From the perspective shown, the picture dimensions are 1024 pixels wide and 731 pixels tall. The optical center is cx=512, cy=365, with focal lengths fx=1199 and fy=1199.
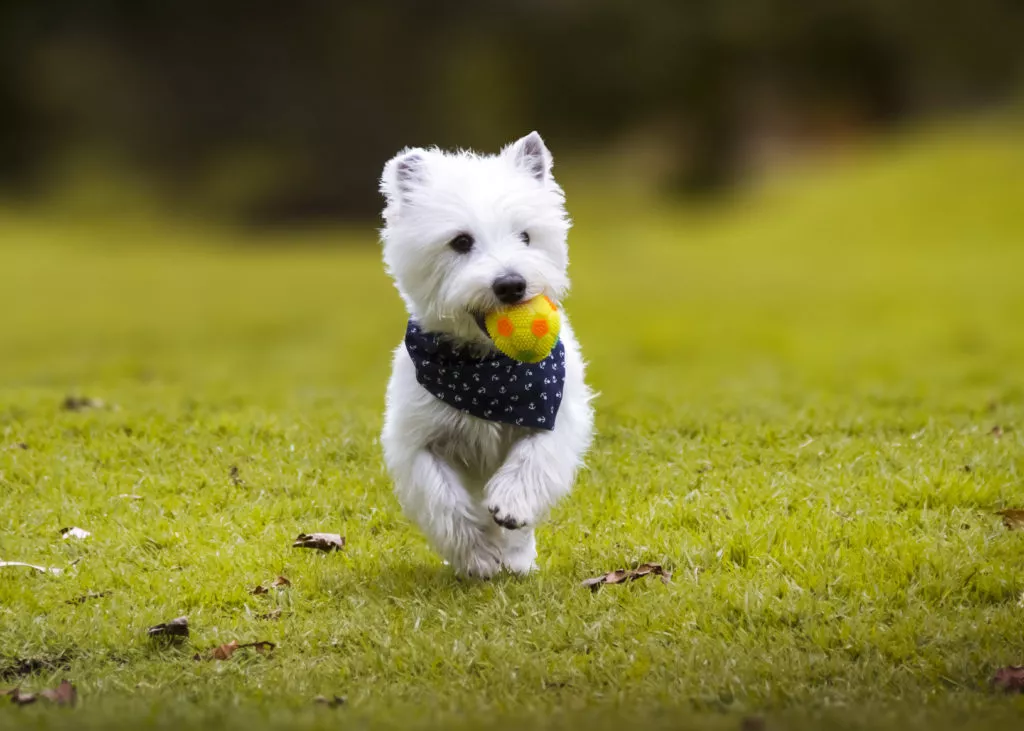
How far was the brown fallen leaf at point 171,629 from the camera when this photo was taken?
5090 millimetres

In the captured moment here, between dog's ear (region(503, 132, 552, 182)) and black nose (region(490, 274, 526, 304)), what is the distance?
78cm

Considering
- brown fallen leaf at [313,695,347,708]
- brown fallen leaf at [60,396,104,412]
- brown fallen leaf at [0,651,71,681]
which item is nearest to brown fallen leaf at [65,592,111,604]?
brown fallen leaf at [0,651,71,681]

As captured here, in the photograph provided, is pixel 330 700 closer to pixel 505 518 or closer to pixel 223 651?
pixel 223 651

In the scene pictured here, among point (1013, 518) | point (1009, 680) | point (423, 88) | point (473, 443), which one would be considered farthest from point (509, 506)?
point (423, 88)

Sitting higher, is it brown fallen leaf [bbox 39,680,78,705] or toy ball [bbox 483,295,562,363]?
toy ball [bbox 483,295,562,363]

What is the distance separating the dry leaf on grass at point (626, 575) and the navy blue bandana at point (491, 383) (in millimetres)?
720

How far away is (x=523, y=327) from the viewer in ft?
16.2

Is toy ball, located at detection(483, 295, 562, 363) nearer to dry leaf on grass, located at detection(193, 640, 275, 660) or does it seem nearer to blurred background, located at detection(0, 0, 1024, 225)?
dry leaf on grass, located at detection(193, 640, 275, 660)

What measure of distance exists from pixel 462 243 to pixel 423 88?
33627 millimetres

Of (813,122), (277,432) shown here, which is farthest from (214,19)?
(277,432)

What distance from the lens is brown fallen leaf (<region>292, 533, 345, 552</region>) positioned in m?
6.08

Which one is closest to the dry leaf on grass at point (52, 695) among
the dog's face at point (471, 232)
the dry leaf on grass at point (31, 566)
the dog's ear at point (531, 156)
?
the dry leaf on grass at point (31, 566)

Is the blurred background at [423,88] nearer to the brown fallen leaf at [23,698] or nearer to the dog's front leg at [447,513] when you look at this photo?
the dog's front leg at [447,513]

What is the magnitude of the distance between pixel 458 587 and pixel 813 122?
1303 inches
